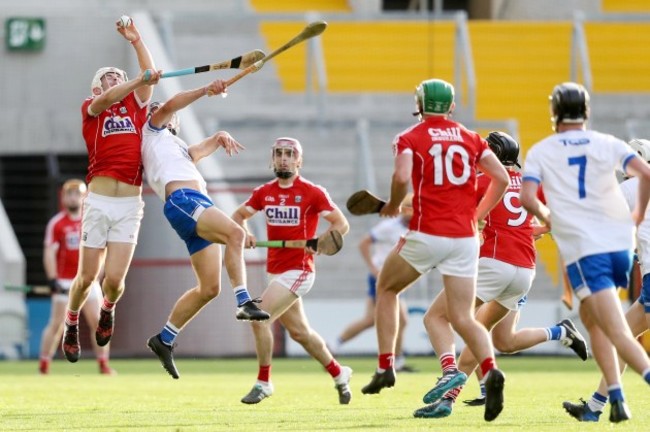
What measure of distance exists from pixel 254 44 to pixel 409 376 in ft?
32.5

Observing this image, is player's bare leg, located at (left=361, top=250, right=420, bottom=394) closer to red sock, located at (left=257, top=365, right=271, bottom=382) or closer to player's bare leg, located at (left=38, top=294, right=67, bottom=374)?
red sock, located at (left=257, top=365, right=271, bottom=382)

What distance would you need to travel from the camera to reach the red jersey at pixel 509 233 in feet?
36.4

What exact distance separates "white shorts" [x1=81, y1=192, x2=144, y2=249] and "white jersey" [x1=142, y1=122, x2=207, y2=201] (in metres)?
0.35

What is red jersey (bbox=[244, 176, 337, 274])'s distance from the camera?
12117 mm

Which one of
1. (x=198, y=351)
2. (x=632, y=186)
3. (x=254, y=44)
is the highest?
(x=632, y=186)

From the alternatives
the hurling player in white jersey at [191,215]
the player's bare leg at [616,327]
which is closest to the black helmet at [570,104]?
the player's bare leg at [616,327]

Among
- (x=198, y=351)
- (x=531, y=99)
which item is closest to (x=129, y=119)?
(x=198, y=351)

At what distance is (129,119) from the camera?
11609 millimetres

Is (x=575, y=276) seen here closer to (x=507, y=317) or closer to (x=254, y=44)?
(x=507, y=317)

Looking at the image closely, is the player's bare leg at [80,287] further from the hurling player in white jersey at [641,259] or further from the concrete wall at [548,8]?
the concrete wall at [548,8]

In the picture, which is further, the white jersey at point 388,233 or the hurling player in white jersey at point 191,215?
the white jersey at point 388,233

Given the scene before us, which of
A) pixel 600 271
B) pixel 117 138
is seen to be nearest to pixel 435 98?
pixel 600 271

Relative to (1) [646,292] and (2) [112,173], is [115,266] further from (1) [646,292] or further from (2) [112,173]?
(1) [646,292]

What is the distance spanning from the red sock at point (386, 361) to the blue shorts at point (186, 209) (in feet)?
6.66
